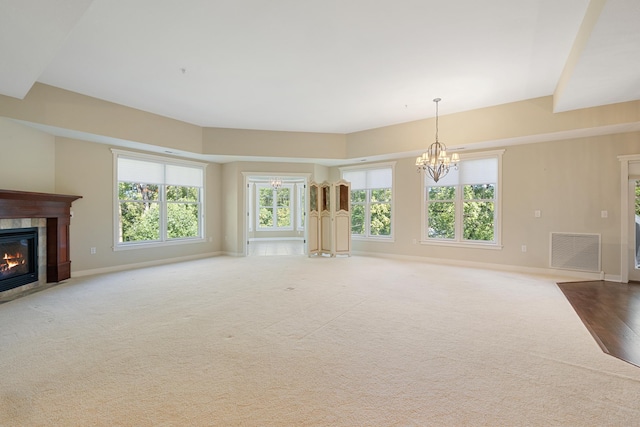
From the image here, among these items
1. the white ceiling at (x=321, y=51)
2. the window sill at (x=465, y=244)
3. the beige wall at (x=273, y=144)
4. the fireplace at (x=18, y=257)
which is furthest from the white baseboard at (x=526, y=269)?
the fireplace at (x=18, y=257)

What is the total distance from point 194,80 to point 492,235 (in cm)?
632

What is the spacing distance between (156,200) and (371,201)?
523 centimetres

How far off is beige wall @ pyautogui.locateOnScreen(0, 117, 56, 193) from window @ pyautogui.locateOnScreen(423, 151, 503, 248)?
7.39 m

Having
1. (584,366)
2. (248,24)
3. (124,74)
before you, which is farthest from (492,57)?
(124,74)

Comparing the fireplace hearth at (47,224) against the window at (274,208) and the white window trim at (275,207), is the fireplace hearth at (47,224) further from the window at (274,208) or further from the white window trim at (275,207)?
the window at (274,208)

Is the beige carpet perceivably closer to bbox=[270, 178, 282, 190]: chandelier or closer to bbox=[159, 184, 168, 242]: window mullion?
bbox=[159, 184, 168, 242]: window mullion

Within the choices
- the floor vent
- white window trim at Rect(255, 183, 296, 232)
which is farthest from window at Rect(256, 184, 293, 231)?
the floor vent

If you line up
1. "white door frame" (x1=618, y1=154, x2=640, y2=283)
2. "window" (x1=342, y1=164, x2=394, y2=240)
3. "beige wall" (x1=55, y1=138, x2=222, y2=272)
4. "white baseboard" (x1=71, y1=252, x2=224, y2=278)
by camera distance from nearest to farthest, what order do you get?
"white door frame" (x1=618, y1=154, x2=640, y2=283)
"beige wall" (x1=55, y1=138, x2=222, y2=272)
"white baseboard" (x1=71, y1=252, x2=224, y2=278)
"window" (x1=342, y1=164, x2=394, y2=240)

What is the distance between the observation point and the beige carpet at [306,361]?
5.87ft

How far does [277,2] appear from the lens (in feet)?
9.06

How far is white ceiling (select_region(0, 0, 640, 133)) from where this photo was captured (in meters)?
2.79

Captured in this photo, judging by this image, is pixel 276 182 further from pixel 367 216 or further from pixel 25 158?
pixel 25 158

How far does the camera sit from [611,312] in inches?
141

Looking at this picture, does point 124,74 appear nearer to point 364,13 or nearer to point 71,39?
point 71,39
